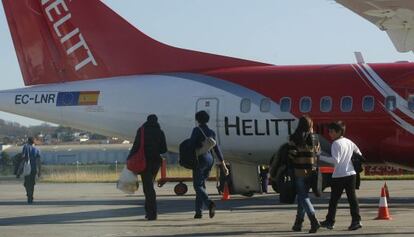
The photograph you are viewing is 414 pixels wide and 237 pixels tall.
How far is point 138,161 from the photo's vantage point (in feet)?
48.5

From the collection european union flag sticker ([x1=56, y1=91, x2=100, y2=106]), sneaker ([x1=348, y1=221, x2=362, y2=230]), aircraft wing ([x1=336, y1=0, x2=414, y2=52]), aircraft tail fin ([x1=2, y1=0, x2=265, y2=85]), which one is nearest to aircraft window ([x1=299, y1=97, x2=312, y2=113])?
aircraft tail fin ([x1=2, y1=0, x2=265, y2=85])

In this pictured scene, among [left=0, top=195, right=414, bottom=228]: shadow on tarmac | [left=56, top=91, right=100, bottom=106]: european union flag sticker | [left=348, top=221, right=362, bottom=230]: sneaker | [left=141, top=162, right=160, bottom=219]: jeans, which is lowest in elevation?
Answer: [left=0, top=195, right=414, bottom=228]: shadow on tarmac

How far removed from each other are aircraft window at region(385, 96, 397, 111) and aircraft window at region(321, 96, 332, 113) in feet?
3.74

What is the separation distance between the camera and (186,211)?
54.3 feet

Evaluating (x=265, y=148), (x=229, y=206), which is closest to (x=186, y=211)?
(x=229, y=206)

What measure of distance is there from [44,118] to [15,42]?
2346mm

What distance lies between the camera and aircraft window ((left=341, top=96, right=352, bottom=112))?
17844 millimetres

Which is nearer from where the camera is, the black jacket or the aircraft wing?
the aircraft wing

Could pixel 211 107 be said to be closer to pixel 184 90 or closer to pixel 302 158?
pixel 184 90

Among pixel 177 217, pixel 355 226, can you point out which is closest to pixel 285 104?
pixel 177 217

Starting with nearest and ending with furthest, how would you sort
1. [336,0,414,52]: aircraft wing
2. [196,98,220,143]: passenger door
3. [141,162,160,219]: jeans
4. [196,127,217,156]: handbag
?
[336,0,414,52]: aircraft wing
[196,127,217,156]: handbag
[141,162,160,219]: jeans
[196,98,220,143]: passenger door

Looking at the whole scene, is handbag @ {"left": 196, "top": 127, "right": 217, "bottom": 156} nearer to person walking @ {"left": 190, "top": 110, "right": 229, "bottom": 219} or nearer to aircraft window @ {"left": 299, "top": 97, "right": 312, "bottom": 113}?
person walking @ {"left": 190, "top": 110, "right": 229, "bottom": 219}

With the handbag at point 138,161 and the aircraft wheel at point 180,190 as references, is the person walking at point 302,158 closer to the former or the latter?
the handbag at point 138,161

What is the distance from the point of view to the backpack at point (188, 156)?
14.4 metres
